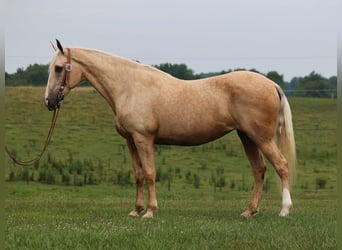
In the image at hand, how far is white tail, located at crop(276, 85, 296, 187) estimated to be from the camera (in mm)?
8906

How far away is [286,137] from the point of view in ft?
29.5

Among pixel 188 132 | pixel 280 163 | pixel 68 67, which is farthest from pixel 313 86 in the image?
pixel 68 67

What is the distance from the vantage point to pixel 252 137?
8.59m

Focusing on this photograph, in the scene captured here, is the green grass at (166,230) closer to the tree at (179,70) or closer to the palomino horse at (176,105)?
the palomino horse at (176,105)

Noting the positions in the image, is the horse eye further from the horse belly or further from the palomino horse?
the horse belly

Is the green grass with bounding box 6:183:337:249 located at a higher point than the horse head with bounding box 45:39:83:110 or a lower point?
lower

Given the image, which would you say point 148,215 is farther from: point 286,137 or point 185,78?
point 185,78

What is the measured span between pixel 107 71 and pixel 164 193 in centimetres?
891

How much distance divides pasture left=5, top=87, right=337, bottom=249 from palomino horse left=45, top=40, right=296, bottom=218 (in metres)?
0.98

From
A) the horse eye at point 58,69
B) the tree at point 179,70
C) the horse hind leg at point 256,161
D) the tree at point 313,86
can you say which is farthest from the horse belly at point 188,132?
the tree at point 313,86

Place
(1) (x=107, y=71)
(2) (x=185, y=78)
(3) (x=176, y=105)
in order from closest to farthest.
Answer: (3) (x=176, y=105)
(1) (x=107, y=71)
(2) (x=185, y=78)

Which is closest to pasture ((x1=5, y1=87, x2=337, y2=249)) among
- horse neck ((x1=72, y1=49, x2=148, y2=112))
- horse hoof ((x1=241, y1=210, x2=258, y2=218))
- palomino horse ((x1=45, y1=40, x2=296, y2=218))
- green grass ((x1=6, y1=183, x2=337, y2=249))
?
green grass ((x1=6, y1=183, x2=337, y2=249))

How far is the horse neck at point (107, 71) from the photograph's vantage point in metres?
8.84

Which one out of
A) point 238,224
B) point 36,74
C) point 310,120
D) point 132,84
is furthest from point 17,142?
point 238,224
